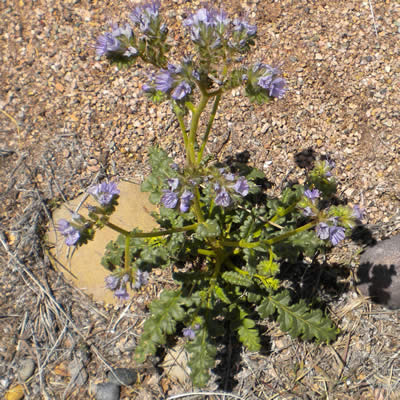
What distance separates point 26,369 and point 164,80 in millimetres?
2901

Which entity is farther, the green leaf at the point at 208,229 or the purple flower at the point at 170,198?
the green leaf at the point at 208,229

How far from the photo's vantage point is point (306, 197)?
282 centimetres

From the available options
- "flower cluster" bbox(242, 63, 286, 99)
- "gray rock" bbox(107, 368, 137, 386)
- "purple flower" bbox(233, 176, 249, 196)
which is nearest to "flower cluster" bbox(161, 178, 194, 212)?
"purple flower" bbox(233, 176, 249, 196)

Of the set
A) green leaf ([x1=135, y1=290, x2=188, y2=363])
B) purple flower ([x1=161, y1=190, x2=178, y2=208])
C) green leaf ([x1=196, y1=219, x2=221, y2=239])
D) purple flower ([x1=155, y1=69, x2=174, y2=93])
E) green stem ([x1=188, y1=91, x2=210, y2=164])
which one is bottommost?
green leaf ([x1=135, y1=290, x2=188, y2=363])

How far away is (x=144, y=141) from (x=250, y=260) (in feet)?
6.50

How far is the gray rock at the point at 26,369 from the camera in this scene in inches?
146

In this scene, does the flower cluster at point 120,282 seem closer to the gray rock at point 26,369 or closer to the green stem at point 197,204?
the green stem at point 197,204

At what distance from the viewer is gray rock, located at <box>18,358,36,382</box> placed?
3.71 meters

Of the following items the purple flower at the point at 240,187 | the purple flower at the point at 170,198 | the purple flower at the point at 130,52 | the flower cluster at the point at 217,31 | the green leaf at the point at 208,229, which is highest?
the purple flower at the point at 130,52

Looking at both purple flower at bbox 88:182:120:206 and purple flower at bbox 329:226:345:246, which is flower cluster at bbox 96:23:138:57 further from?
purple flower at bbox 329:226:345:246

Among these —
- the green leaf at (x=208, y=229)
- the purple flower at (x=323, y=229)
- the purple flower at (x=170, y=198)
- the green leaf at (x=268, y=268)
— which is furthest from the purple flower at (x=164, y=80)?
the green leaf at (x=268, y=268)

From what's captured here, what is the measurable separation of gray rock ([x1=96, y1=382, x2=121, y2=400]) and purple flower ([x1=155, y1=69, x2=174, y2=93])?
262 cm

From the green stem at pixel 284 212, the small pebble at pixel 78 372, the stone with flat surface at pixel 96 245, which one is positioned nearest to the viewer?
the green stem at pixel 284 212

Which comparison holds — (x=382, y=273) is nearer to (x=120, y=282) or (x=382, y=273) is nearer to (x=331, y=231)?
(x=331, y=231)
